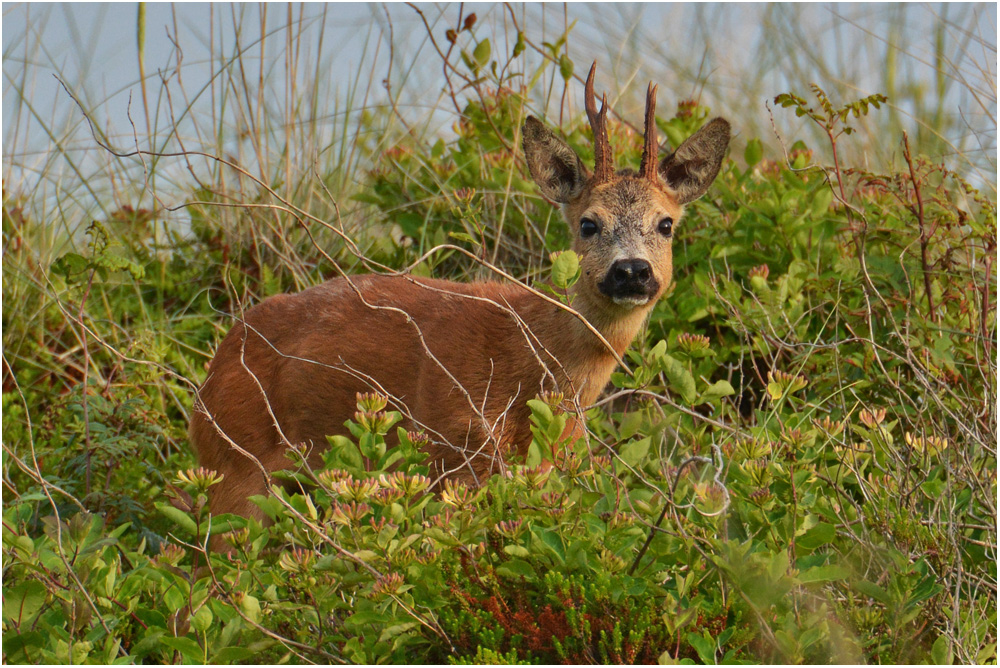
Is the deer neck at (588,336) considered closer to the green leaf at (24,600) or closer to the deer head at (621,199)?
the deer head at (621,199)

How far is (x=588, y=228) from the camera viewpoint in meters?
4.74

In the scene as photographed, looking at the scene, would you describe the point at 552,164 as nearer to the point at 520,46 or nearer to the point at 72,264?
the point at 520,46

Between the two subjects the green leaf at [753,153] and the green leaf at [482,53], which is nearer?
the green leaf at [753,153]

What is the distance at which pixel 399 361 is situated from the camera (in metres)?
4.66

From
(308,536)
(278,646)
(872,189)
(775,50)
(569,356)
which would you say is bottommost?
(278,646)

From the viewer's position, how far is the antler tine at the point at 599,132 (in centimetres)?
442

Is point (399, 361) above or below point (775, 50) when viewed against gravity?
below

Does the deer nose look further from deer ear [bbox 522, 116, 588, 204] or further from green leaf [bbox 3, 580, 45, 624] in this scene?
green leaf [bbox 3, 580, 45, 624]

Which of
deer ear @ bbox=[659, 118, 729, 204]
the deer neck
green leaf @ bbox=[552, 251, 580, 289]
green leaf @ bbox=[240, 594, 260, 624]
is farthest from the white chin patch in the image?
green leaf @ bbox=[240, 594, 260, 624]

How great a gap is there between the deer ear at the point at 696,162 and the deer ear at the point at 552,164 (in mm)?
402

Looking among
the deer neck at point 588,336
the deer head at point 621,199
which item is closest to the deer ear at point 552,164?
the deer head at point 621,199

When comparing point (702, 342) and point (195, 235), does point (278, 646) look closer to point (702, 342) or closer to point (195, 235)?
point (702, 342)

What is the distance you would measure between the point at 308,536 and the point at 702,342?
1.51 m

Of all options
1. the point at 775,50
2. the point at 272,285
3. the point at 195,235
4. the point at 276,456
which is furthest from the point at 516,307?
the point at 775,50
